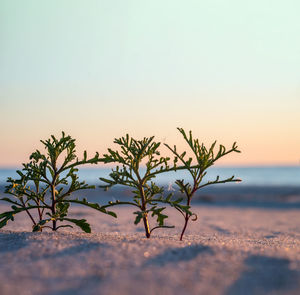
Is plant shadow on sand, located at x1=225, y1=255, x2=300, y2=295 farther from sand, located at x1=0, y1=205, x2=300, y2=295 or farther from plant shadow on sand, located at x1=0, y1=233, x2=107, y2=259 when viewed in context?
plant shadow on sand, located at x1=0, y1=233, x2=107, y2=259

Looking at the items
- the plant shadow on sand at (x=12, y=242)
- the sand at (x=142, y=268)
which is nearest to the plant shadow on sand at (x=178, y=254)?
the sand at (x=142, y=268)

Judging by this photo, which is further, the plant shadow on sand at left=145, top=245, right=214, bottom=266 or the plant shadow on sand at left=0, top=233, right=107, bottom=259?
the plant shadow on sand at left=0, top=233, right=107, bottom=259

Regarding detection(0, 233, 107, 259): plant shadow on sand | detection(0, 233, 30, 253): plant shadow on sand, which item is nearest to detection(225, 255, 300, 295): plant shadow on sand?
detection(0, 233, 107, 259): plant shadow on sand

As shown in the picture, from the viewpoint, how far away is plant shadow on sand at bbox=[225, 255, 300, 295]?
2.05 metres

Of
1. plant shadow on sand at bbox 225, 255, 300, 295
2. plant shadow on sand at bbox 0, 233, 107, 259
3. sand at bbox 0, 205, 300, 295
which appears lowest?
plant shadow on sand at bbox 225, 255, 300, 295

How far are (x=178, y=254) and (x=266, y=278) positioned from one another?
60 centimetres

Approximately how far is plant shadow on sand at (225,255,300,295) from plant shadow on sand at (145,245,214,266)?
322 millimetres

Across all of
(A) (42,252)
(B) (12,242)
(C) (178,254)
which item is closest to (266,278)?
(C) (178,254)

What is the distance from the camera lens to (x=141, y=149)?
3197mm

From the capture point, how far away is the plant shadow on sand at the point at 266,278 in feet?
6.73

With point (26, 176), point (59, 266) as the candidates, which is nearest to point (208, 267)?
point (59, 266)

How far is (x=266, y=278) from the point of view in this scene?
2197 millimetres

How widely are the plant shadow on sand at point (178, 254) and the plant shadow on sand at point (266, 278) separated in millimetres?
322

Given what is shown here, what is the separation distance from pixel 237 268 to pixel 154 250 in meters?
0.58
